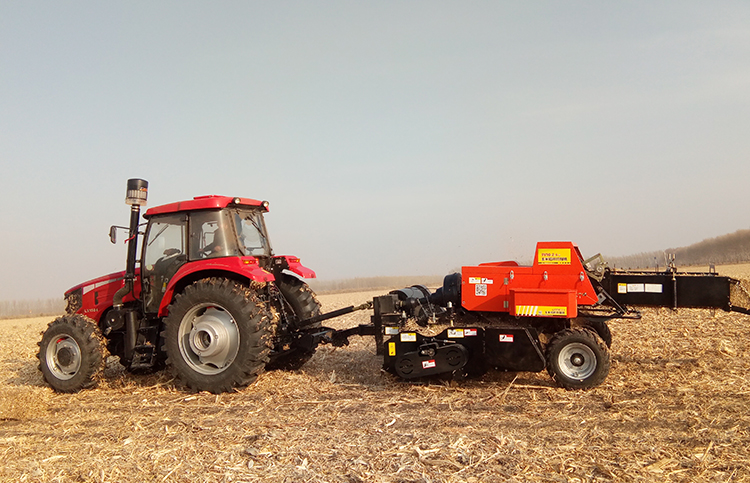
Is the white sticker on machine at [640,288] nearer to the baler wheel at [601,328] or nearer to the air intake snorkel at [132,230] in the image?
the baler wheel at [601,328]

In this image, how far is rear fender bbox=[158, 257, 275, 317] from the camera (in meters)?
6.74

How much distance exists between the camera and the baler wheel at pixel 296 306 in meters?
7.59

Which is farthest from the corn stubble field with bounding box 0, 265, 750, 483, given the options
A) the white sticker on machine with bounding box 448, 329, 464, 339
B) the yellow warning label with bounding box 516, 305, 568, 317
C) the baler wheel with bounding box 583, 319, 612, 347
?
the yellow warning label with bounding box 516, 305, 568, 317

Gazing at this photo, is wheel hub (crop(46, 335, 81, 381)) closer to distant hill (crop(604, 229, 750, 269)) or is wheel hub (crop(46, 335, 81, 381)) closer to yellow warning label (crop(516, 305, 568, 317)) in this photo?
yellow warning label (crop(516, 305, 568, 317))

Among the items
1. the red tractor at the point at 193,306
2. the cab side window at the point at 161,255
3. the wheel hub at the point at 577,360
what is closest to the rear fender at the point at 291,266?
the red tractor at the point at 193,306

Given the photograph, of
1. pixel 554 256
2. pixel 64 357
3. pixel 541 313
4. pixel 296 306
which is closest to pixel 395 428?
pixel 541 313

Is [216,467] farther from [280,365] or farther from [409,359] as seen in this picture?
[280,365]

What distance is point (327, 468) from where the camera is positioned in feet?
13.1

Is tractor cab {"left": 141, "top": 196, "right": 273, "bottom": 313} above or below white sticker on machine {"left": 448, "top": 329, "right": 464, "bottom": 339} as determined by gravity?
above

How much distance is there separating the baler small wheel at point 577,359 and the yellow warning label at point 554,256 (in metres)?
0.82

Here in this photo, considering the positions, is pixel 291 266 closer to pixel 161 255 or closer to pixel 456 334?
pixel 161 255

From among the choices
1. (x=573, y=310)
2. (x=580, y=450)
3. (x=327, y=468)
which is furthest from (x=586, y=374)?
(x=327, y=468)

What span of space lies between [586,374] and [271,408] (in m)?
3.59

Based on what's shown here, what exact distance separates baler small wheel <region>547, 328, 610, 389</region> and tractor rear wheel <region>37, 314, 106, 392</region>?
19.4 feet
